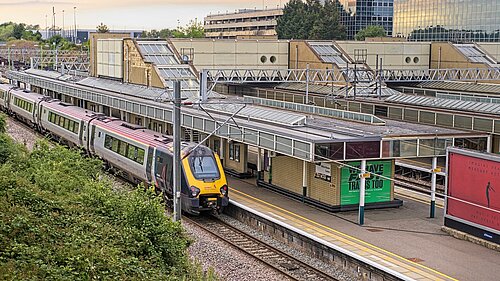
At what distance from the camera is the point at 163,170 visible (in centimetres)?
2672

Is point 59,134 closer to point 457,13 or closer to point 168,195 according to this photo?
point 168,195

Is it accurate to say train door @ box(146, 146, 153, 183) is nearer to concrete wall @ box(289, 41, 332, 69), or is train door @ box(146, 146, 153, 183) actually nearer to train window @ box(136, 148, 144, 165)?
train window @ box(136, 148, 144, 165)

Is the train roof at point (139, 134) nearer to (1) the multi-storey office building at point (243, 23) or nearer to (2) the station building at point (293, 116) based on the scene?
(2) the station building at point (293, 116)

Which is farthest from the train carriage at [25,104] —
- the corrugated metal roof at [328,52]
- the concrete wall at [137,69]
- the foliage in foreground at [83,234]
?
the foliage in foreground at [83,234]

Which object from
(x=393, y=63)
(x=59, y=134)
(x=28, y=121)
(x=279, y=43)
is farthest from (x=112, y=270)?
(x=393, y=63)

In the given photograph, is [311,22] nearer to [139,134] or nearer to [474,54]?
[474,54]

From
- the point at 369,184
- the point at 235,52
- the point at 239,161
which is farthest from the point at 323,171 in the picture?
the point at 235,52

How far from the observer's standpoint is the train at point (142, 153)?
25094 mm

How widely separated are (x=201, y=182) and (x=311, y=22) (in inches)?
3232

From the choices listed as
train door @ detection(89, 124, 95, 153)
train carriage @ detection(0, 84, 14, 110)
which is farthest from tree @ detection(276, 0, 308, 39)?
train door @ detection(89, 124, 95, 153)

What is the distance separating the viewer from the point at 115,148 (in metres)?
32.7

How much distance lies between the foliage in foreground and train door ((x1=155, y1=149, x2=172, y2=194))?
176 inches

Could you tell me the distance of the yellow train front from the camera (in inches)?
979

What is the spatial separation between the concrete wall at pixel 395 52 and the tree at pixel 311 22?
40.1m
